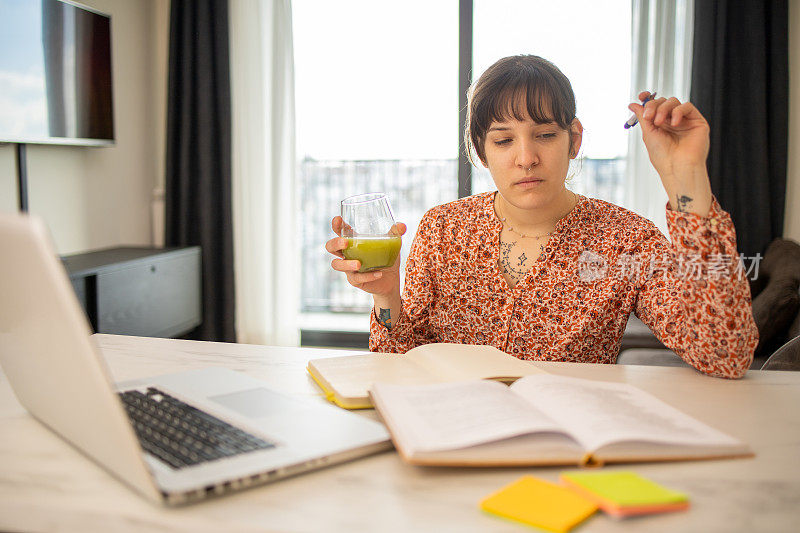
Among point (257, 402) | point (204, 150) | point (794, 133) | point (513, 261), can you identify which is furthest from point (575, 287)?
point (204, 150)

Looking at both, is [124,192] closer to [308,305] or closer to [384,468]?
[308,305]

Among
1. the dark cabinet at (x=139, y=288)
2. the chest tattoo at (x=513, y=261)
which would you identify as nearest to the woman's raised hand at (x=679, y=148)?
the chest tattoo at (x=513, y=261)

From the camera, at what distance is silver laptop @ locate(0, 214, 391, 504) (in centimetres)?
59

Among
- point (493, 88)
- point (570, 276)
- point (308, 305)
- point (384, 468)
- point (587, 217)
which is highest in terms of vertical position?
point (493, 88)

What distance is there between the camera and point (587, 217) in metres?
1.56

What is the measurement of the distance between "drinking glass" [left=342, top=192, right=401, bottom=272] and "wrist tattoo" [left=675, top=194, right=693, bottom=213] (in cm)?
51

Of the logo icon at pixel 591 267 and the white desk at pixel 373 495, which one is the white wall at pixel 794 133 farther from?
the white desk at pixel 373 495

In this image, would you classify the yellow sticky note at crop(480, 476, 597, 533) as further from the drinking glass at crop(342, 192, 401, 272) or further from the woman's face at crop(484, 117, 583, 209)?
the woman's face at crop(484, 117, 583, 209)

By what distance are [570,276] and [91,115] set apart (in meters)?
2.61

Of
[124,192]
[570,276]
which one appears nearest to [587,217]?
[570,276]

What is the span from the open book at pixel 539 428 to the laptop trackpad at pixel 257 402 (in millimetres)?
123

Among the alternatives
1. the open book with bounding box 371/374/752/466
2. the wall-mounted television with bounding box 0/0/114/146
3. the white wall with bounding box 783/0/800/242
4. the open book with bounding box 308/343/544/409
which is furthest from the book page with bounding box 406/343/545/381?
the white wall with bounding box 783/0/800/242

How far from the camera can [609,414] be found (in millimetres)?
805

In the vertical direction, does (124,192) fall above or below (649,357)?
above
